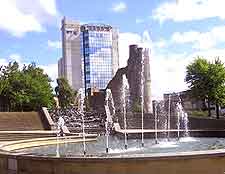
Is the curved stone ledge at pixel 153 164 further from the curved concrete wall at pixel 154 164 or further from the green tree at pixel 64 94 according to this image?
the green tree at pixel 64 94

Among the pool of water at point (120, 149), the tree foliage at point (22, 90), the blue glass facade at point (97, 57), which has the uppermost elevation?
the blue glass facade at point (97, 57)

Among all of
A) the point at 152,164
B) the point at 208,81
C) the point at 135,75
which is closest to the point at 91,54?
the point at 135,75

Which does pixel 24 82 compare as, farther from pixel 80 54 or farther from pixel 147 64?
pixel 80 54

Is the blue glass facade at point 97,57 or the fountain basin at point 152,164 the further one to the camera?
the blue glass facade at point 97,57

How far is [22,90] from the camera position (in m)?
50.1

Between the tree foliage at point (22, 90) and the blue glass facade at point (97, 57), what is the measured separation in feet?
175

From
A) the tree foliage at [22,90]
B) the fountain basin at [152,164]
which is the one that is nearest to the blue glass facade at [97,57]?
the tree foliage at [22,90]

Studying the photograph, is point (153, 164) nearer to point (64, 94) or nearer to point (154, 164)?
point (154, 164)

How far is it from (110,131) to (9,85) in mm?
24948

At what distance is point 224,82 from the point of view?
123 feet

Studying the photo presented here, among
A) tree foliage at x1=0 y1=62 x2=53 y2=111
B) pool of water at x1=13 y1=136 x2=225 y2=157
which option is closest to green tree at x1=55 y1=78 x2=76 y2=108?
tree foliage at x1=0 y1=62 x2=53 y2=111

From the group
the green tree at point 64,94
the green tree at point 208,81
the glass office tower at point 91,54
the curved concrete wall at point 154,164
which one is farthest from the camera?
the glass office tower at point 91,54

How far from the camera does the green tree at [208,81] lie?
123 ft

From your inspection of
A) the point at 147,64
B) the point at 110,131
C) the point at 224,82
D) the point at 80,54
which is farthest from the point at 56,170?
the point at 80,54
